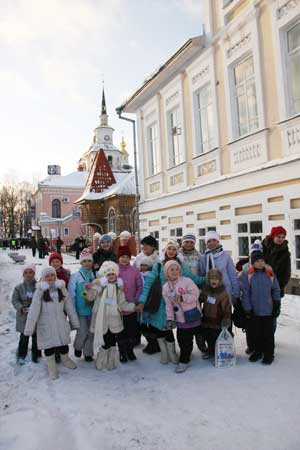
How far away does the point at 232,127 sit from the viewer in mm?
9242

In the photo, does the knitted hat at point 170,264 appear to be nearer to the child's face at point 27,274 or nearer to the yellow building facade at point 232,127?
the child's face at point 27,274

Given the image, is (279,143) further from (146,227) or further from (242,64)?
(146,227)

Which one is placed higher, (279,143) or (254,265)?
(279,143)

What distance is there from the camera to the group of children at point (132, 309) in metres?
4.45

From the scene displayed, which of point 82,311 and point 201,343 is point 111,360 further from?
point 201,343

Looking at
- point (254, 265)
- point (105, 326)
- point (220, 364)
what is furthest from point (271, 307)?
point (105, 326)

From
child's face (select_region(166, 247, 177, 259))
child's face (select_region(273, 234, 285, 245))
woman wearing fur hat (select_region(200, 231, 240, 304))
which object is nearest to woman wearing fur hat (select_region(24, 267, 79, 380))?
child's face (select_region(166, 247, 177, 259))

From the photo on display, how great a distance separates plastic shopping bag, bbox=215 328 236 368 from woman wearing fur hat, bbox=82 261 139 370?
1083 mm

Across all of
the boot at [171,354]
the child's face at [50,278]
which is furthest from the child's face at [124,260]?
the boot at [171,354]

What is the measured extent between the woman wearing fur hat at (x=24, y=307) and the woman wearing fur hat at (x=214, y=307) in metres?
2.18

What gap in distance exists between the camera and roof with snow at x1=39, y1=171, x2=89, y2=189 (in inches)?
2226

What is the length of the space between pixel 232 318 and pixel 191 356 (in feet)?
2.35

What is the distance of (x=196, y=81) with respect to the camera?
10.7 metres

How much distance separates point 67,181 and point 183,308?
55579mm
